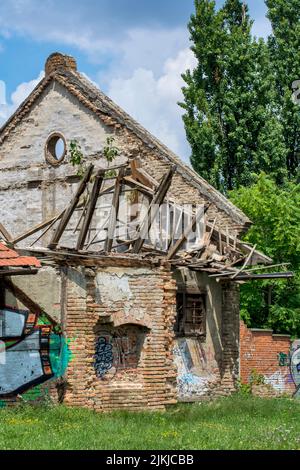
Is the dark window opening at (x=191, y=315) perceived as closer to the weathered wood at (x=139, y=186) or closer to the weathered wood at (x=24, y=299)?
the weathered wood at (x=139, y=186)

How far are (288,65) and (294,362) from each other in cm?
1326

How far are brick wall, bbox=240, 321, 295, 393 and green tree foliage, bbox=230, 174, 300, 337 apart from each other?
3.14m

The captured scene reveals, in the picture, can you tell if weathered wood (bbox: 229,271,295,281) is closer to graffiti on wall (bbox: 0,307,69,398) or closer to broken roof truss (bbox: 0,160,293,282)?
broken roof truss (bbox: 0,160,293,282)

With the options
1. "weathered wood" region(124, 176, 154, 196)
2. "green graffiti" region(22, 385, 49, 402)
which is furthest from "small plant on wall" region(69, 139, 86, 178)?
"green graffiti" region(22, 385, 49, 402)

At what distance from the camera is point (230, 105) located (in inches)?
1257

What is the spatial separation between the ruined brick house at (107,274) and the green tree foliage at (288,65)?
1112 centimetres

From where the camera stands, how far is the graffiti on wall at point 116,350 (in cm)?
1794

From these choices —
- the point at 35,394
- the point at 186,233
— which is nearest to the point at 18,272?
the point at 35,394

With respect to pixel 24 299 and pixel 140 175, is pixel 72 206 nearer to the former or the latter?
pixel 24 299

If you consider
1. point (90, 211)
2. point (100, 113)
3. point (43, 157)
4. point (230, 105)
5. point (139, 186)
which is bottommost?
point (90, 211)

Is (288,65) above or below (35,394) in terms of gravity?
above

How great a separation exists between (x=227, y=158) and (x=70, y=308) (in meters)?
16.2

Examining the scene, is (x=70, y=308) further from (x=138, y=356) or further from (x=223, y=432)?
(x=223, y=432)

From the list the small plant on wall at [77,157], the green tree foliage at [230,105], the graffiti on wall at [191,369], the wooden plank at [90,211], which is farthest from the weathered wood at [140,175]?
the green tree foliage at [230,105]
